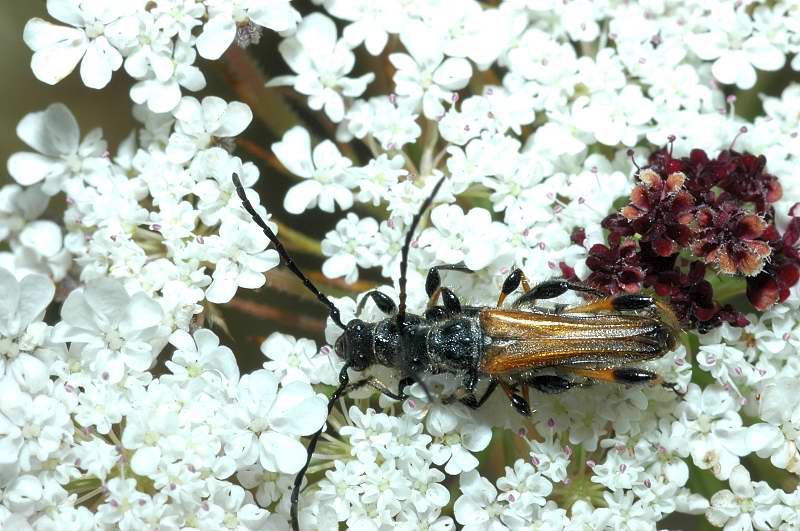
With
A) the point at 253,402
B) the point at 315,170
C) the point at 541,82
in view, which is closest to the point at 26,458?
the point at 253,402

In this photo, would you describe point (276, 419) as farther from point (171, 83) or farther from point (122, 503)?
point (171, 83)

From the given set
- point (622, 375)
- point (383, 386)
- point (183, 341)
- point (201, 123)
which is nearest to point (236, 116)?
point (201, 123)

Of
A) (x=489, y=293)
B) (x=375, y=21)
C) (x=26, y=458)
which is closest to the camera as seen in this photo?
(x=26, y=458)

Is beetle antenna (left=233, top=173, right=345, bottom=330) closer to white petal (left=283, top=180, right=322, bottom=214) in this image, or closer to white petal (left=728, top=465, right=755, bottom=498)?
white petal (left=283, top=180, right=322, bottom=214)

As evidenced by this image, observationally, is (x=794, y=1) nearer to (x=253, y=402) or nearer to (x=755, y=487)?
(x=755, y=487)

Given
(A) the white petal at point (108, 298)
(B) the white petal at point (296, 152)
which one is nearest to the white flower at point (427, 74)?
(B) the white petal at point (296, 152)
